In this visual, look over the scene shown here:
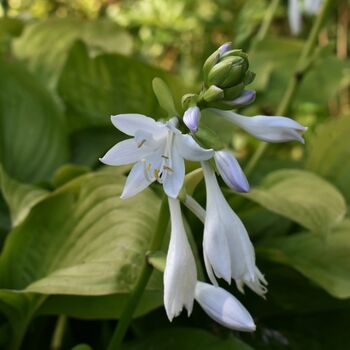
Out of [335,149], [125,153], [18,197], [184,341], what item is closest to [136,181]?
[125,153]

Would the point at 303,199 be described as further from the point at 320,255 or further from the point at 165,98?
the point at 165,98

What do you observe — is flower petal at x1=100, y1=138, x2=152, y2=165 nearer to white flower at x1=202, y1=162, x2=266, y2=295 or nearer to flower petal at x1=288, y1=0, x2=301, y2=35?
white flower at x1=202, y1=162, x2=266, y2=295

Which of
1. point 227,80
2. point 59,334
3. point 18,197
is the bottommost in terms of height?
point 59,334

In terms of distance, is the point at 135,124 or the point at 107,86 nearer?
the point at 135,124

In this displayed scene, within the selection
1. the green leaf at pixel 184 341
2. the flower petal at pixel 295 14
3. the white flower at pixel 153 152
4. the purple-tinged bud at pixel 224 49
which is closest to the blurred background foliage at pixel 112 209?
the green leaf at pixel 184 341

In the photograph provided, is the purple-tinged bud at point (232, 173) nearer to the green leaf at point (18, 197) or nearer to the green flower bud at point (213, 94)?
the green flower bud at point (213, 94)

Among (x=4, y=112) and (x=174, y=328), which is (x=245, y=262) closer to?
(x=174, y=328)

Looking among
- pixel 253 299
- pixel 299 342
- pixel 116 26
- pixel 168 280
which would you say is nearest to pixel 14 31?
pixel 116 26
